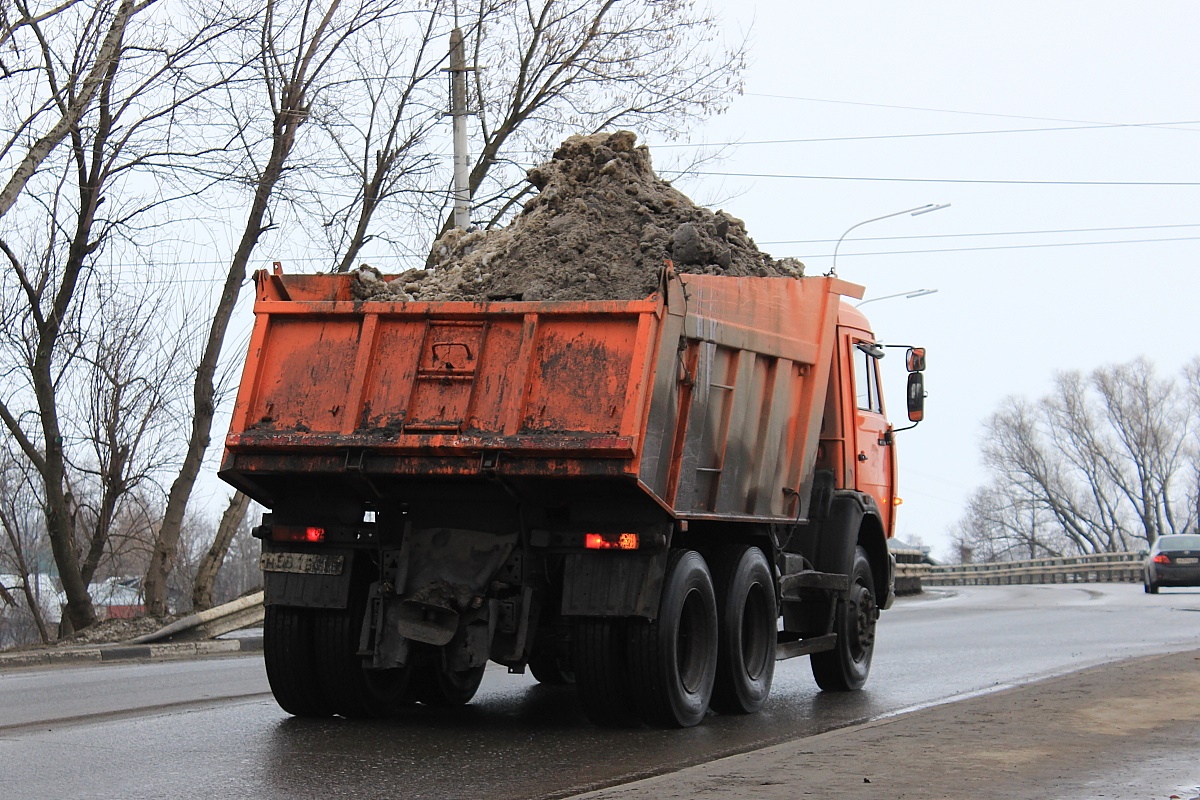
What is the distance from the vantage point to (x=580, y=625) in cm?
800

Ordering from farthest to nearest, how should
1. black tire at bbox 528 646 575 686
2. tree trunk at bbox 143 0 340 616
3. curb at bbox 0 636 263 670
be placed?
tree trunk at bbox 143 0 340 616 → curb at bbox 0 636 263 670 → black tire at bbox 528 646 575 686

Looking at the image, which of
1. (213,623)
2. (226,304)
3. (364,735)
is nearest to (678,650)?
(364,735)

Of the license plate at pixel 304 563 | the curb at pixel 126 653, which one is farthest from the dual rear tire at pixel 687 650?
the curb at pixel 126 653

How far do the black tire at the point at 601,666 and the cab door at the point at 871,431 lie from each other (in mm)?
3796

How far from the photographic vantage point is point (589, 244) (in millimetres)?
8914

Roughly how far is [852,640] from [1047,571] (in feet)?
140

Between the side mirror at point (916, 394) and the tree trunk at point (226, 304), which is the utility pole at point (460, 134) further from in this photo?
the side mirror at point (916, 394)

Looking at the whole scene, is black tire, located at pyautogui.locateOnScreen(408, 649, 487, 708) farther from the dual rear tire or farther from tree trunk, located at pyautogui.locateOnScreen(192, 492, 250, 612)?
tree trunk, located at pyautogui.locateOnScreen(192, 492, 250, 612)

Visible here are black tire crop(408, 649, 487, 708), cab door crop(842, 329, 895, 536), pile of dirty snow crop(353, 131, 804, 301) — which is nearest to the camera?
pile of dirty snow crop(353, 131, 804, 301)

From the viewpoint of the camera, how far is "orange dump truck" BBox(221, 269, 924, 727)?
7.74 m

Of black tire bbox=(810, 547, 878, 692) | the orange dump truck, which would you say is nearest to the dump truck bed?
the orange dump truck

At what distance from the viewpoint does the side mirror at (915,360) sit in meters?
12.0

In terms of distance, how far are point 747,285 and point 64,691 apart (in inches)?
221

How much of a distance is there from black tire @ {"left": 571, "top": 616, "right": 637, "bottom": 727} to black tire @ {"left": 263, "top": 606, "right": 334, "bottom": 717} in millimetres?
1577
